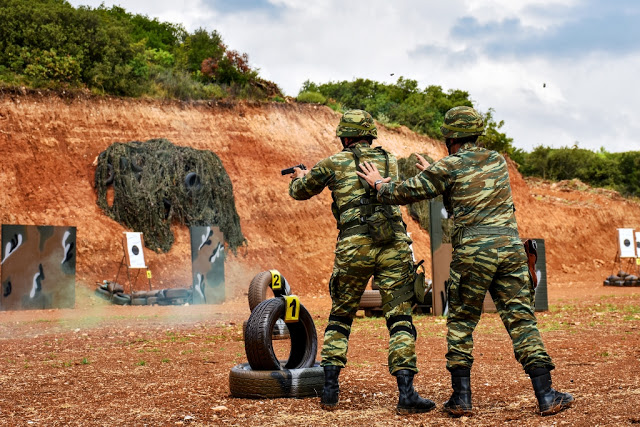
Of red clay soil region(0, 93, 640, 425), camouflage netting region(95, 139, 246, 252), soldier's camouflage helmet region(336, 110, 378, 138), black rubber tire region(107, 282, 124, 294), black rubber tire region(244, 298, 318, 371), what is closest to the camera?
red clay soil region(0, 93, 640, 425)

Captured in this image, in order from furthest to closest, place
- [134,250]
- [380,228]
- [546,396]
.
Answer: [134,250], [380,228], [546,396]

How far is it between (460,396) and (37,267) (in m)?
16.0

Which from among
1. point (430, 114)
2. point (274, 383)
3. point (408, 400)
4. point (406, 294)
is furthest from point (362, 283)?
point (430, 114)

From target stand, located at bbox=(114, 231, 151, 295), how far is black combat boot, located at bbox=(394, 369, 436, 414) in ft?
57.0

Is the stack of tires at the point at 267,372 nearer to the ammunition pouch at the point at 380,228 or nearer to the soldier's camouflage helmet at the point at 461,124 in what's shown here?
the ammunition pouch at the point at 380,228

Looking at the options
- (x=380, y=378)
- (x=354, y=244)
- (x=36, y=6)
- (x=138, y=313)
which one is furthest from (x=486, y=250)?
(x=36, y=6)

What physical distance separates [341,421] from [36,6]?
2914cm

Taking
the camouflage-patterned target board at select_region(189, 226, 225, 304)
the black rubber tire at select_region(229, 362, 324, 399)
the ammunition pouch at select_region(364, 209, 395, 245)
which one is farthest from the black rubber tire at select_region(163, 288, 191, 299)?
the ammunition pouch at select_region(364, 209, 395, 245)

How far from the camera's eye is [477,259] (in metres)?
5.43

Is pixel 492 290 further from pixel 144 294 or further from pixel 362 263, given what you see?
pixel 144 294

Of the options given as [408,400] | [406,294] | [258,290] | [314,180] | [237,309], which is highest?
[314,180]

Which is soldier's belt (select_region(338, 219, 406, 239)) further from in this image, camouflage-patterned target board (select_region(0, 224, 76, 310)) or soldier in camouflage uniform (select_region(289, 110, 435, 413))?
camouflage-patterned target board (select_region(0, 224, 76, 310))

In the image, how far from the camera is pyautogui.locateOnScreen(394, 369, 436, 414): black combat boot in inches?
219

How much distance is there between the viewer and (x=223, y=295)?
2205 centimetres
